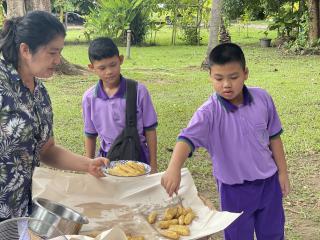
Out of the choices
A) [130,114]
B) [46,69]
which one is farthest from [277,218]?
[46,69]

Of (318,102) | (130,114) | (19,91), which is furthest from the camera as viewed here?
(318,102)

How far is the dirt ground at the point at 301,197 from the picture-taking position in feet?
12.9

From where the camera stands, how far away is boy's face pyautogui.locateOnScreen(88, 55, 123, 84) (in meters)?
3.13

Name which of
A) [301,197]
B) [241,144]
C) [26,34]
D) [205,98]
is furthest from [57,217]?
[205,98]

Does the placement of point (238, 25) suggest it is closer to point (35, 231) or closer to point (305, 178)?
point (305, 178)

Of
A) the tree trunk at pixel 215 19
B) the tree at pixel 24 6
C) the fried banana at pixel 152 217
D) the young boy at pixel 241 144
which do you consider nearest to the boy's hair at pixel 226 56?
the young boy at pixel 241 144

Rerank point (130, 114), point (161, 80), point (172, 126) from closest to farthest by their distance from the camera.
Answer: point (130, 114)
point (172, 126)
point (161, 80)

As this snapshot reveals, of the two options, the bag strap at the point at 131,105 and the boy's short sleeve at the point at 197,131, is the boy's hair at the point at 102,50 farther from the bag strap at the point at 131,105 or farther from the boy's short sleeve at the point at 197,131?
the boy's short sleeve at the point at 197,131

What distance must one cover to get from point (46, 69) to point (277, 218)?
4.87 feet

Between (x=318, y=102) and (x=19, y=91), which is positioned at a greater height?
(x=19, y=91)

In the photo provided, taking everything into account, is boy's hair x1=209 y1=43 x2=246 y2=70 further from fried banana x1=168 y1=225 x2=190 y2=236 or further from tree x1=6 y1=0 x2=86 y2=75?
tree x1=6 y1=0 x2=86 y2=75

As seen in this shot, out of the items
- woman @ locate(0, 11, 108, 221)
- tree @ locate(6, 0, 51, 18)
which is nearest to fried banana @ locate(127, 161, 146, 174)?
woman @ locate(0, 11, 108, 221)

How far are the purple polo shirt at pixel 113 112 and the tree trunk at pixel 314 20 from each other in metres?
13.1

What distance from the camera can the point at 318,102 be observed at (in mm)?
8242
